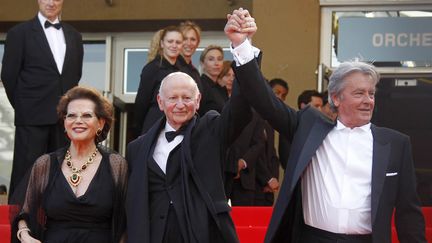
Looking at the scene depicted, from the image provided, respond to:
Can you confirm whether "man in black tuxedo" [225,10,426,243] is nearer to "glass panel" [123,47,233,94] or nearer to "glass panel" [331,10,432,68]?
"glass panel" [331,10,432,68]

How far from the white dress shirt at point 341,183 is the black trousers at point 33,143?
2779 millimetres

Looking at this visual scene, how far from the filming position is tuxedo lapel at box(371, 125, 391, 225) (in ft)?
13.4

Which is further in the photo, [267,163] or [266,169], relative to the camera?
[267,163]

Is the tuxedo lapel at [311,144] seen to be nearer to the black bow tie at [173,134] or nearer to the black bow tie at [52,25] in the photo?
the black bow tie at [173,134]

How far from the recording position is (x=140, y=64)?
34.5 feet

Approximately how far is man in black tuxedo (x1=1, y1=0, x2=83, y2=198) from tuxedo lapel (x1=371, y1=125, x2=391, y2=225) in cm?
300

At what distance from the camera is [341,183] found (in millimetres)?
4152

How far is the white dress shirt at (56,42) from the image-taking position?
264 inches

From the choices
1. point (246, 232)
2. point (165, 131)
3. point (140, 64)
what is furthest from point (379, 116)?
point (165, 131)

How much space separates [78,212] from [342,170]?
1.45 m

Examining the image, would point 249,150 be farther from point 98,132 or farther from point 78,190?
point 78,190

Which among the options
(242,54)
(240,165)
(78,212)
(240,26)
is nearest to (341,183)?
(242,54)

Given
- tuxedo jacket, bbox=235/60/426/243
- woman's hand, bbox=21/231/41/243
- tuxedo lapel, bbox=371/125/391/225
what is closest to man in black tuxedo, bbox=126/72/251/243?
tuxedo jacket, bbox=235/60/426/243

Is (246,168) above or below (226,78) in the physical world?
below
